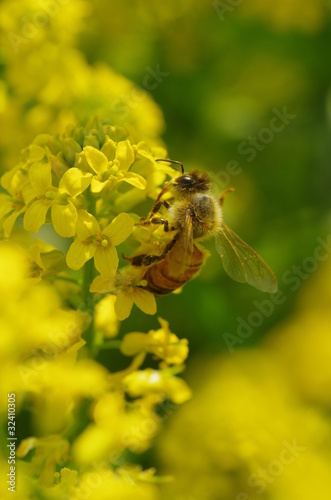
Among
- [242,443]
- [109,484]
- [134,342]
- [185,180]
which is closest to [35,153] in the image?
[185,180]

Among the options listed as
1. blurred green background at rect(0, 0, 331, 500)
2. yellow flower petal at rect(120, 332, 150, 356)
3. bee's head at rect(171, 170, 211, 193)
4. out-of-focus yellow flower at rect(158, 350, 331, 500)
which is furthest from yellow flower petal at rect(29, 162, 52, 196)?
blurred green background at rect(0, 0, 331, 500)

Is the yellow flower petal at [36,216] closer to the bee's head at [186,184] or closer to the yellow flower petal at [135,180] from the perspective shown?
the yellow flower petal at [135,180]

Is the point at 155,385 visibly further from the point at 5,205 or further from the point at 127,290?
the point at 5,205

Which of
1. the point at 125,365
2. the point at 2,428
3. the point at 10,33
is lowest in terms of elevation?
the point at 125,365

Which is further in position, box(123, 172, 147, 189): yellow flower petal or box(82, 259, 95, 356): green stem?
box(82, 259, 95, 356): green stem

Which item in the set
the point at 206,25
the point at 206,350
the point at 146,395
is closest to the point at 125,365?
the point at 206,350

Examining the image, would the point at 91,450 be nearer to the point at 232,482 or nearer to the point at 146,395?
the point at 146,395

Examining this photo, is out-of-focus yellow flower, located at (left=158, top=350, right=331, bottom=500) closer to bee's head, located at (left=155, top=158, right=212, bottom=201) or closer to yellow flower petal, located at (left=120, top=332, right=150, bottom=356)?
yellow flower petal, located at (left=120, top=332, right=150, bottom=356)

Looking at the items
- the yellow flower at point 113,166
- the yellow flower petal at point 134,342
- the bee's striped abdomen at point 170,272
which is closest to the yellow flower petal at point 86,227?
the yellow flower at point 113,166
